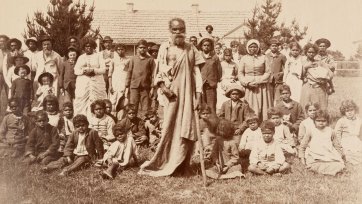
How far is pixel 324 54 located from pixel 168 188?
4497 mm

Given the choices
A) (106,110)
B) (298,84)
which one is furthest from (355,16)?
(106,110)

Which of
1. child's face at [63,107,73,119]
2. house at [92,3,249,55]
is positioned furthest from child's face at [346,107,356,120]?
house at [92,3,249,55]

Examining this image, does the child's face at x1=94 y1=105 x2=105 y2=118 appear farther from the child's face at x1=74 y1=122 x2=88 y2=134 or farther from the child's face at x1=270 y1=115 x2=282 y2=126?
the child's face at x1=270 y1=115 x2=282 y2=126

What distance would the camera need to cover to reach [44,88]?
8.14 meters

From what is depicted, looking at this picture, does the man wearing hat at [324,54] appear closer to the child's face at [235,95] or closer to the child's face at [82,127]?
the child's face at [235,95]

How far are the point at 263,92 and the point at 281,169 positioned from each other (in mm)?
1893

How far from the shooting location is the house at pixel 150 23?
1464cm

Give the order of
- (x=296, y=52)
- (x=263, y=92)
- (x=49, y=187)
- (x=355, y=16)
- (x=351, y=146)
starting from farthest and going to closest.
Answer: (x=296, y=52) < (x=263, y=92) < (x=351, y=146) < (x=355, y=16) < (x=49, y=187)

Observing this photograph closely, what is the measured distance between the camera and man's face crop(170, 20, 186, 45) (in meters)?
5.73

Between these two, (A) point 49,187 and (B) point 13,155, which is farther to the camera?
(B) point 13,155

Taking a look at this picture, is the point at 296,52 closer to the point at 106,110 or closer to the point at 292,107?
the point at 292,107

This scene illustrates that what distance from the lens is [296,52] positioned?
30.1 ft

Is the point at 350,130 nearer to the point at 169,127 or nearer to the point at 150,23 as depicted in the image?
the point at 169,127

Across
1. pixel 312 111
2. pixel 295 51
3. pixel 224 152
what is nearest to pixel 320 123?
pixel 312 111
